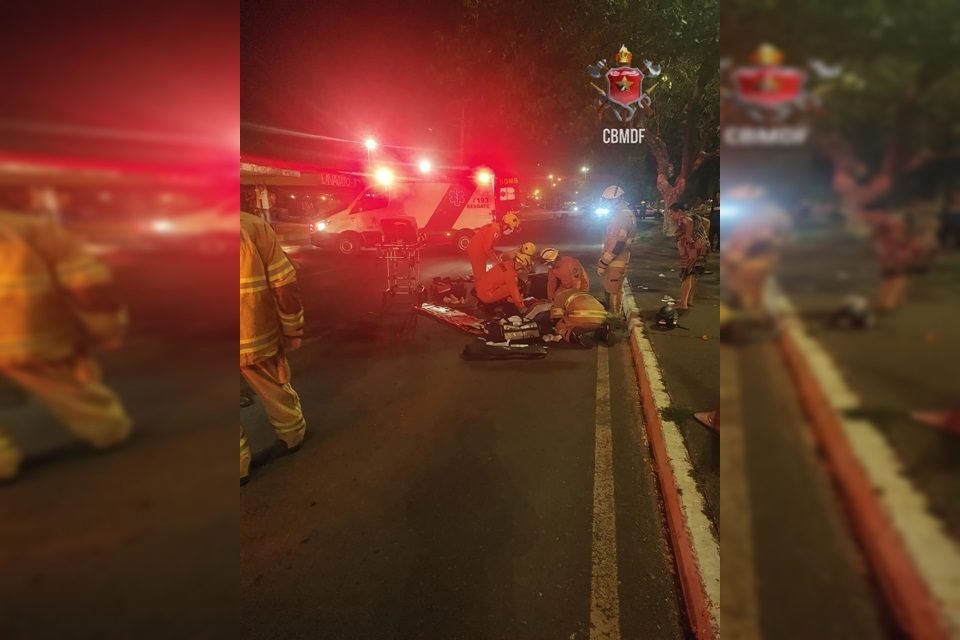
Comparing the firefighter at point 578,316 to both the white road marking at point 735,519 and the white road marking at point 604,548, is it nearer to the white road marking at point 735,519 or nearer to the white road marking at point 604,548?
the white road marking at point 604,548

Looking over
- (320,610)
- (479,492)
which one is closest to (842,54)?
(320,610)

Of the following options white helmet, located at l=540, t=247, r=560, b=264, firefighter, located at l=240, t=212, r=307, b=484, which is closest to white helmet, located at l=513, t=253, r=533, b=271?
white helmet, located at l=540, t=247, r=560, b=264

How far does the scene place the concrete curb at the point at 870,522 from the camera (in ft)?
2.39

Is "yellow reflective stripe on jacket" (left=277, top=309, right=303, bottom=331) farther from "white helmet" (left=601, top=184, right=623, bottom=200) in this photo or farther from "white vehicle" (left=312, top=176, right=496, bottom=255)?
"white vehicle" (left=312, top=176, right=496, bottom=255)

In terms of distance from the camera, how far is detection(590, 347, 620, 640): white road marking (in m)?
2.58

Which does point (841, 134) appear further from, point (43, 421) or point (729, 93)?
point (43, 421)

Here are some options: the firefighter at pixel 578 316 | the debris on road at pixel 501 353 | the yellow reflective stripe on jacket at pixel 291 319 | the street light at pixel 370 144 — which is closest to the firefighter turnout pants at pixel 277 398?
the yellow reflective stripe on jacket at pixel 291 319

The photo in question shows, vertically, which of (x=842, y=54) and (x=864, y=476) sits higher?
(x=842, y=54)

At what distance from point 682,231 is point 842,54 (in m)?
8.60

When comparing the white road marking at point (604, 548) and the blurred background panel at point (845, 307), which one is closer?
the blurred background panel at point (845, 307)

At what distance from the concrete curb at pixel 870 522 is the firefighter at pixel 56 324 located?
1.00m

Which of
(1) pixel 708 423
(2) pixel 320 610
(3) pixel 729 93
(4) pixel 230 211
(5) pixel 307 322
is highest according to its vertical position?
(3) pixel 729 93

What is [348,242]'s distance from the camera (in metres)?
18.7

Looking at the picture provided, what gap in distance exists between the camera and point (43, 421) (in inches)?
37.7
